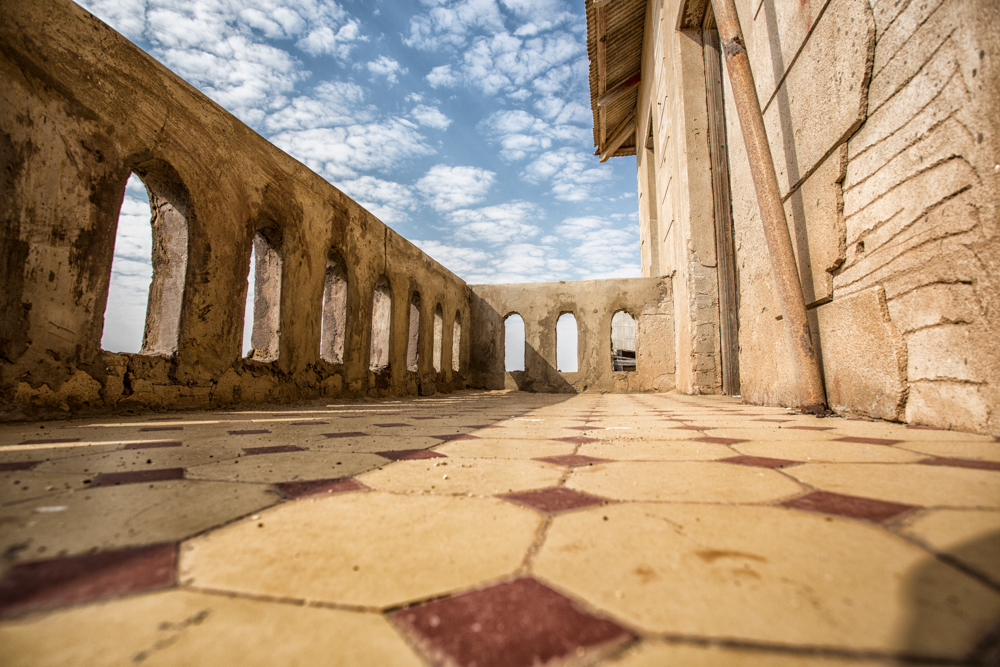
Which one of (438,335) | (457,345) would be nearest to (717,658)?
(438,335)

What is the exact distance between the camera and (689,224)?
6.68 meters

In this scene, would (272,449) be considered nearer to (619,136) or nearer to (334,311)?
(334,311)

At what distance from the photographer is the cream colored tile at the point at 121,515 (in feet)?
2.43

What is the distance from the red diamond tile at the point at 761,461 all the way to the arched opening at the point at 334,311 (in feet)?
17.3

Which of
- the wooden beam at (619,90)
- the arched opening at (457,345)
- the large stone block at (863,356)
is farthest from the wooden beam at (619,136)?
the large stone block at (863,356)

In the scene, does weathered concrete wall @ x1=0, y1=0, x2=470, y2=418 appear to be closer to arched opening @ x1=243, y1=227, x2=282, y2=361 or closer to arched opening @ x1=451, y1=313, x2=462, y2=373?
arched opening @ x1=243, y1=227, x2=282, y2=361

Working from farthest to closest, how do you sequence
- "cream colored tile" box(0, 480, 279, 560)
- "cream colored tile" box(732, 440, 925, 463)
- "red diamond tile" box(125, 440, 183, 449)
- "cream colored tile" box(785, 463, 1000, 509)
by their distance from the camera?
"red diamond tile" box(125, 440, 183, 449) → "cream colored tile" box(732, 440, 925, 463) → "cream colored tile" box(785, 463, 1000, 509) → "cream colored tile" box(0, 480, 279, 560)

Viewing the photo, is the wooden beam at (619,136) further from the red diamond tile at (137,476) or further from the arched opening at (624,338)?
the red diamond tile at (137,476)

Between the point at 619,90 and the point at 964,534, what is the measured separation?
43.3 feet

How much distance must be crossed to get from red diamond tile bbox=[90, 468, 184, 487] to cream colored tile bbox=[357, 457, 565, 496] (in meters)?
0.53

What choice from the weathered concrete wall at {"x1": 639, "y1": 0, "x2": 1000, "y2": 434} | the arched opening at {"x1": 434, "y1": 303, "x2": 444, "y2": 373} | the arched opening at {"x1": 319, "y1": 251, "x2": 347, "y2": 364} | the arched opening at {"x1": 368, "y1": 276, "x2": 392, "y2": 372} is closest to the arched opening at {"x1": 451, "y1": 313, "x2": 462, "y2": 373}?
the arched opening at {"x1": 434, "y1": 303, "x2": 444, "y2": 373}

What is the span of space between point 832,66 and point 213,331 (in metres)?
4.83

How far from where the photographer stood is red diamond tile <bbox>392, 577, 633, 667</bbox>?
17.7 inches

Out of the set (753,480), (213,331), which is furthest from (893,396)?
(213,331)
